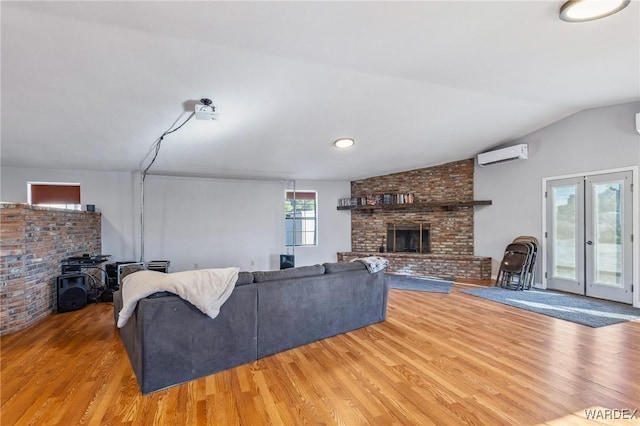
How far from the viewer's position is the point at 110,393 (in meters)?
2.15

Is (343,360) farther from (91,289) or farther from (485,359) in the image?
(91,289)

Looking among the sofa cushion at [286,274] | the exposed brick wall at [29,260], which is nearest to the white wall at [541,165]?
the sofa cushion at [286,274]

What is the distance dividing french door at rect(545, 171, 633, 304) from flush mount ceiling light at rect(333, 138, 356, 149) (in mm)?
3464

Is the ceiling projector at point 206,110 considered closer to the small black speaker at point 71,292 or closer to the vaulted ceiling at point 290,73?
the vaulted ceiling at point 290,73

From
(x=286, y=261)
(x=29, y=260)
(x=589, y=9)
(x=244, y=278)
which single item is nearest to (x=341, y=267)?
(x=244, y=278)

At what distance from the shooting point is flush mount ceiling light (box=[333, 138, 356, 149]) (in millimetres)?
5039

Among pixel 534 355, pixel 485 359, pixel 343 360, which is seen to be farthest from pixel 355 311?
pixel 534 355

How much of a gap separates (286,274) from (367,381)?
3.79 ft

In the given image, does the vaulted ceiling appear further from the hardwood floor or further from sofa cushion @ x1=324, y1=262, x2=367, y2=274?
the hardwood floor

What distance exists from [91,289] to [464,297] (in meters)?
5.94

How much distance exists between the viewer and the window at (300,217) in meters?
7.63

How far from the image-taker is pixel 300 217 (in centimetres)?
776

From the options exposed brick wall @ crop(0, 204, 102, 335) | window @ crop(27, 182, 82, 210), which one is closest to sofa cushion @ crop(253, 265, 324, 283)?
exposed brick wall @ crop(0, 204, 102, 335)

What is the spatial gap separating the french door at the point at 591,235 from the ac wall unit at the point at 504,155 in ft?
2.16
